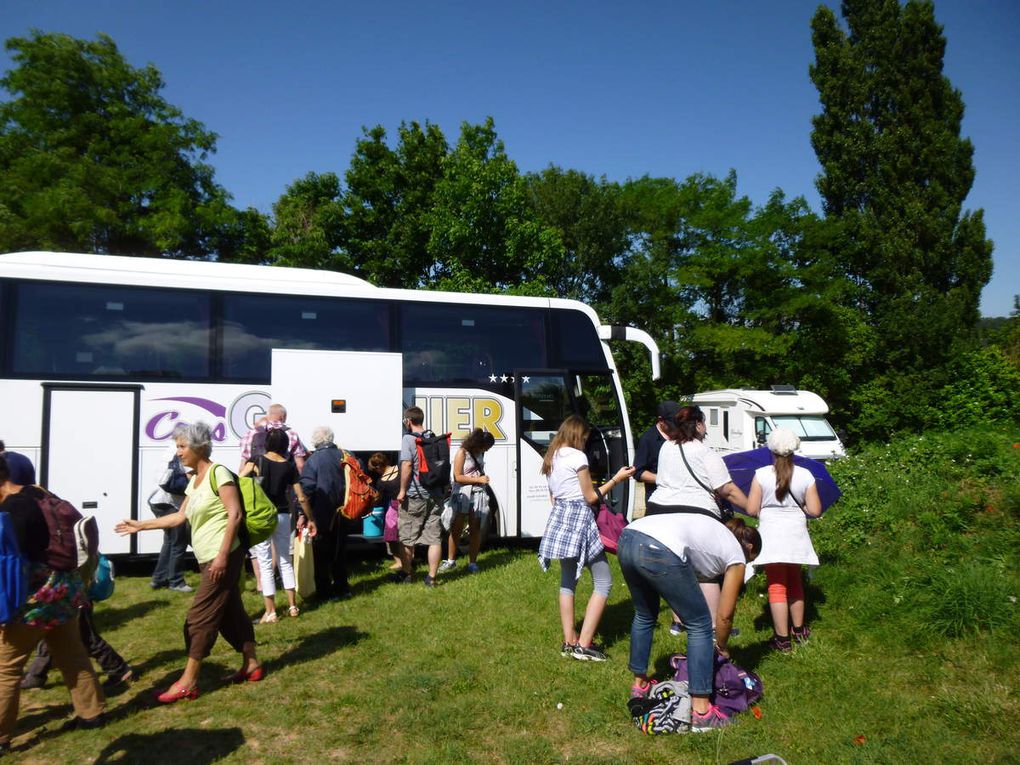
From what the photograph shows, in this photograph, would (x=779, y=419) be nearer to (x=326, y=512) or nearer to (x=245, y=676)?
(x=326, y=512)

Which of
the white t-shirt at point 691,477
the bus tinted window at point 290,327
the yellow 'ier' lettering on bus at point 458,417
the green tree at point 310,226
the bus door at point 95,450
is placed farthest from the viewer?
→ the green tree at point 310,226

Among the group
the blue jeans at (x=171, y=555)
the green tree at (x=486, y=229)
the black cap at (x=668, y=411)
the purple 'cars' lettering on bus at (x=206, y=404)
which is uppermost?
the green tree at (x=486, y=229)

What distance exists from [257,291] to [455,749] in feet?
23.1

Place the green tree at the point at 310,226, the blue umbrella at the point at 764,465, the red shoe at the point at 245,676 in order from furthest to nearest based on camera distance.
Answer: the green tree at the point at 310,226
the blue umbrella at the point at 764,465
the red shoe at the point at 245,676

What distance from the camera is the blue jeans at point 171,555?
8.02 meters

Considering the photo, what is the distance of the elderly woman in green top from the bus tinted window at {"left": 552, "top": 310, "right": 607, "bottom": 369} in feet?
21.3

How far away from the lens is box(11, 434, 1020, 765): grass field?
4.14 m

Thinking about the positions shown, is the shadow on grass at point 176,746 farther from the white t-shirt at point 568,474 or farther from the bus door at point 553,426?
the bus door at point 553,426

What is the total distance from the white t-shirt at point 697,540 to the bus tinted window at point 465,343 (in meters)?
6.06

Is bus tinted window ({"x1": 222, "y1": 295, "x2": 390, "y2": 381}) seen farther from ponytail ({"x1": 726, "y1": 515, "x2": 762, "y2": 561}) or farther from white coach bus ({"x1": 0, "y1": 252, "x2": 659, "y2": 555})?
ponytail ({"x1": 726, "y1": 515, "x2": 762, "y2": 561})

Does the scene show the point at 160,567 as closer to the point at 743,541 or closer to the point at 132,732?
the point at 132,732

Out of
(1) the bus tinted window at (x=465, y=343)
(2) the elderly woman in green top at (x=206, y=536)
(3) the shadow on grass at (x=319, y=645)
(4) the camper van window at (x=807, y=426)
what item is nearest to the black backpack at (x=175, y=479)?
(3) the shadow on grass at (x=319, y=645)

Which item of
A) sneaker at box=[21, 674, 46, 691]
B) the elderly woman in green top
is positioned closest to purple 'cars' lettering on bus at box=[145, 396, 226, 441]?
sneaker at box=[21, 674, 46, 691]

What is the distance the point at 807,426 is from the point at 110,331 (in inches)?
701
